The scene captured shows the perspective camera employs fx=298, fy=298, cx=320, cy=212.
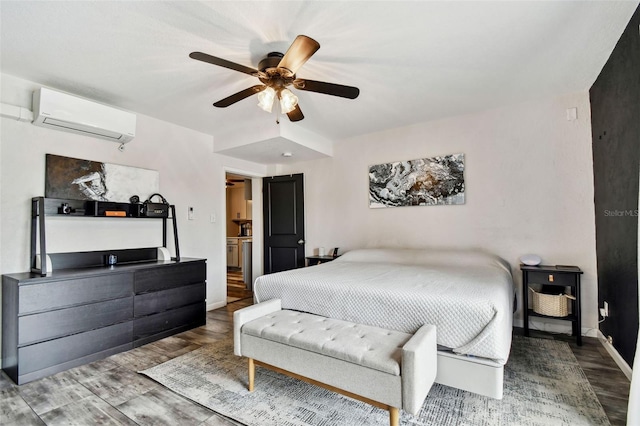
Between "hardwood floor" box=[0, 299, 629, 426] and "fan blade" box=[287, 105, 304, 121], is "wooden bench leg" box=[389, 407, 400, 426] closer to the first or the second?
"hardwood floor" box=[0, 299, 629, 426]

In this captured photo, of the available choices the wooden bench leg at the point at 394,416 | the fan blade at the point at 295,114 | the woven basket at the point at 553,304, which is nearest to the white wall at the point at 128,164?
the fan blade at the point at 295,114

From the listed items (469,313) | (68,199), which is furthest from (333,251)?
(68,199)

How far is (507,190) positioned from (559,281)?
109 cm

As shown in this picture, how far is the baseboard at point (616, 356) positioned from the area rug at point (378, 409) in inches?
10.6

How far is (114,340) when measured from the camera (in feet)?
8.98

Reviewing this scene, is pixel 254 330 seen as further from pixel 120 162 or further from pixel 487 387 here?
pixel 120 162

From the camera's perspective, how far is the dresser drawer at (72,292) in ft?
7.51

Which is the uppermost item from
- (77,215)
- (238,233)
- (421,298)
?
(77,215)

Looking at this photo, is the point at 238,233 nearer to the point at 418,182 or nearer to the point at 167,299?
the point at 167,299

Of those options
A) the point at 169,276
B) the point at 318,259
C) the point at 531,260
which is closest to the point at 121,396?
the point at 169,276

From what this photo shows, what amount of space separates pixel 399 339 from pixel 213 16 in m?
2.33

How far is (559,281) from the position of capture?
2885 millimetres

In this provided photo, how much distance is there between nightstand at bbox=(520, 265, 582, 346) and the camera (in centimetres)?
280

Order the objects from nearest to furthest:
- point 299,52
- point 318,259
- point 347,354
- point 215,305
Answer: point 347,354 < point 299,52 < point 215,305 < point 318,259
